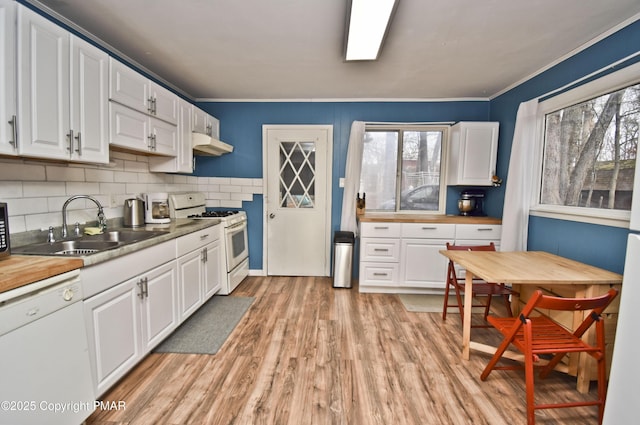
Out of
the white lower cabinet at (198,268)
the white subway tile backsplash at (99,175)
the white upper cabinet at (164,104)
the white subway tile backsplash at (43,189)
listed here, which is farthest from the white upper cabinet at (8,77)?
the white lower cabinet at (198,268)

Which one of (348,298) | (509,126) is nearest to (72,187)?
(348,298)

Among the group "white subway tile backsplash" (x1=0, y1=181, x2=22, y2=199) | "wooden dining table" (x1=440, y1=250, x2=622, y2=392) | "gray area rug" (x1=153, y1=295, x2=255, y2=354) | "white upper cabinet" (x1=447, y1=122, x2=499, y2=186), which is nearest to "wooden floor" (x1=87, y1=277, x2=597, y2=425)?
"gray area rug" (x1=153, y1=295, x2=255, y2=354)

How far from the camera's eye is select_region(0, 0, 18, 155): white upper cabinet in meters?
1.27

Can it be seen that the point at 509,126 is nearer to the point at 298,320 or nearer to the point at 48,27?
the point at 298,320

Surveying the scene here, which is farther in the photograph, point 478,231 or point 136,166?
point 478,231

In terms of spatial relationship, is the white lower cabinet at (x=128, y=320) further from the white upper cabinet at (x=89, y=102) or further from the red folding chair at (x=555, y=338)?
the red folding chair at (x=555, y=338)

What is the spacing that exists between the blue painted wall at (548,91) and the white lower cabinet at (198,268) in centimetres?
328

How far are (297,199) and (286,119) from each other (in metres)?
1.11

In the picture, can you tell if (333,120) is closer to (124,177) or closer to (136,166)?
(136,166)

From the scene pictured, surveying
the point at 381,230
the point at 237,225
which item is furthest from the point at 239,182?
the point at 381,230

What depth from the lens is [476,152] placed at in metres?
3.27

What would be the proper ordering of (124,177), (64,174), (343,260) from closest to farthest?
(64,174), (124,177), (343,260)

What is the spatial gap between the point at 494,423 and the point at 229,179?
359 cm

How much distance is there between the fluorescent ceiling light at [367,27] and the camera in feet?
5.21
